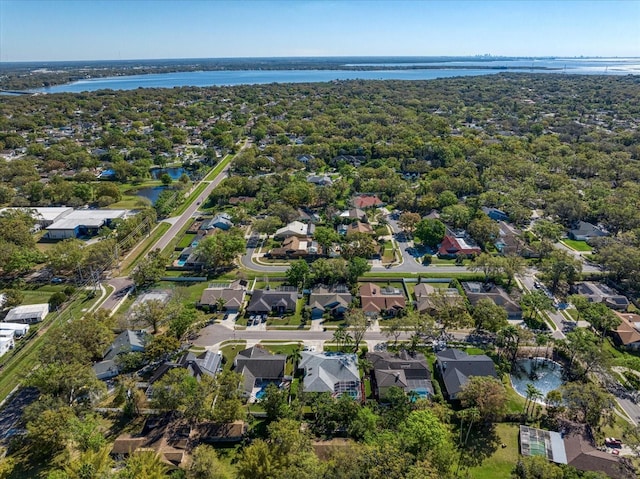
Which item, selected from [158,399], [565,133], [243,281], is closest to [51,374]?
[158,399]

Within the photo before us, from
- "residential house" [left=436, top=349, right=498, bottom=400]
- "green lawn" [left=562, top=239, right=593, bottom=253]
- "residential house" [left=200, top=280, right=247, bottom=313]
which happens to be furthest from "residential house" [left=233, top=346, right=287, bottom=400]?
"green lawn" [left=562, top=239, right=593, bottom=253]

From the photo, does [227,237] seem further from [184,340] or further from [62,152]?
[62,152]

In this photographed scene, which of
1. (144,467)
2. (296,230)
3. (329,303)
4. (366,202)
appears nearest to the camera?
(144,467)

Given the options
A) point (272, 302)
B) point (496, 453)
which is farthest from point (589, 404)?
point (272, 302)

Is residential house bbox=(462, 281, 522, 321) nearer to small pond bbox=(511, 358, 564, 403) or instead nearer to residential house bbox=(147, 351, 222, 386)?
small pond bbox=(511, 358, 564, 403)

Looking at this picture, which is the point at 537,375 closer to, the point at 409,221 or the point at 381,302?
the point at 381,302

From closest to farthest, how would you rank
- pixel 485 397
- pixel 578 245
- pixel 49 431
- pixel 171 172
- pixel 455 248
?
pixel 49 431 < pixel 485 397 < pixel 455 248 < pixel 578 245 < pixel 171 172
